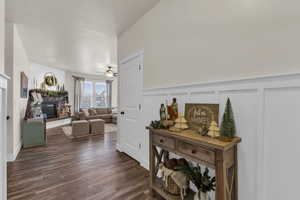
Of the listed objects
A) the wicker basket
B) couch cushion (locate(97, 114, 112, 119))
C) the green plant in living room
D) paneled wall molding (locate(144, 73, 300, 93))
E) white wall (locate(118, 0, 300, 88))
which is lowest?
the wicker basket

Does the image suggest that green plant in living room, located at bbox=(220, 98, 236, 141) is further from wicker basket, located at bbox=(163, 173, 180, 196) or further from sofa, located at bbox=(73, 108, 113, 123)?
sofa, located at bbox=(73, 108, 113, 123)

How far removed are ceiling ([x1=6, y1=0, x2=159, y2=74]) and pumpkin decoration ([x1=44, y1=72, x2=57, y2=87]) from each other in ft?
8.00

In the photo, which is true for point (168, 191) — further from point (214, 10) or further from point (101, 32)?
point (101, 32)

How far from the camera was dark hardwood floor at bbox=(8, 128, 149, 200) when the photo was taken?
5.74 ft

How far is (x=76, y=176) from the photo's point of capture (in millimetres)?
2162

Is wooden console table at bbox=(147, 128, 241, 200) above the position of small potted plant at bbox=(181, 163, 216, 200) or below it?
above

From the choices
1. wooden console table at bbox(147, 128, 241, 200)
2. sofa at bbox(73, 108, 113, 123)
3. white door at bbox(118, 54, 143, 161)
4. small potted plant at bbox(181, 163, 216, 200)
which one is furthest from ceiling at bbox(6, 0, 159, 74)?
sofa at bbox(73, 108, 113, 123)

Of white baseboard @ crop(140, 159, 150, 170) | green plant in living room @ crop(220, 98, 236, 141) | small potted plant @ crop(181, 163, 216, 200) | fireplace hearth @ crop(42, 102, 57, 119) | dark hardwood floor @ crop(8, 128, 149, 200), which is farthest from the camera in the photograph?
fireplace hearth @ crop(42, 102, 57, 119)

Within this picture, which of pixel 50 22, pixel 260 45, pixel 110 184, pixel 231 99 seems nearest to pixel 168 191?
pixel 110 184

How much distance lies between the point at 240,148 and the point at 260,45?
2.90 ft

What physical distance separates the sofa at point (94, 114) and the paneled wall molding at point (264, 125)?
671 cm

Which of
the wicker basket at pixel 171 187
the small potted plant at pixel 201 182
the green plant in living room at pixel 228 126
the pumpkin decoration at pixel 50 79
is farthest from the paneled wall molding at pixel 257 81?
the pumpkin decoration at pixel 50 79

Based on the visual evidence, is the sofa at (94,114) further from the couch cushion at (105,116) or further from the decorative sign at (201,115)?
the decorative sign at (201,115)

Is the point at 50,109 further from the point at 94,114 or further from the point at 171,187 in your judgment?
the point at 171,187
